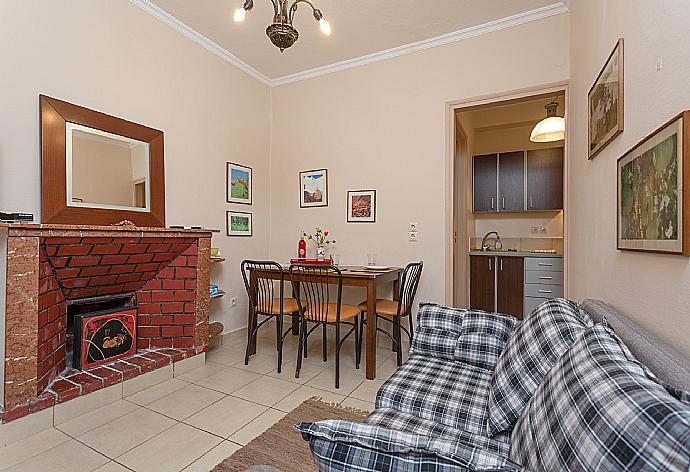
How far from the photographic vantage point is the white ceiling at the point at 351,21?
3068 millimetres

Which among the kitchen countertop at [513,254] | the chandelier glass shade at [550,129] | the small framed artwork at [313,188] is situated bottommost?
the kitchen countertop at [513,254]

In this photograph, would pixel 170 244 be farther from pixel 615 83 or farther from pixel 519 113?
pixel 519 113

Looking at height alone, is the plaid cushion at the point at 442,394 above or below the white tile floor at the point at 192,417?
above

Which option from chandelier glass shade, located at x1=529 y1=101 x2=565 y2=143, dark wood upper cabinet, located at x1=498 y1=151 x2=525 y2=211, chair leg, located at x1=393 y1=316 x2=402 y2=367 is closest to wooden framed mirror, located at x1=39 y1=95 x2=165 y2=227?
chair leg, located at x1=393 y1=316 x2=402 y2=367

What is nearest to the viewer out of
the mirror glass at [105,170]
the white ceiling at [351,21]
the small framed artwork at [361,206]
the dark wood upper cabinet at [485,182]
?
the mirror glass at [105,170]

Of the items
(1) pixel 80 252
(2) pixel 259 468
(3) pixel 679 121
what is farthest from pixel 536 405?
(1) pixel 80 252

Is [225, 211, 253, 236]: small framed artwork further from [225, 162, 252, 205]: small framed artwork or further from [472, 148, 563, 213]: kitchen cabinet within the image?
[472, 148, 563, 213]: kitchen cabinet

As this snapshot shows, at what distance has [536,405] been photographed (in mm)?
1025

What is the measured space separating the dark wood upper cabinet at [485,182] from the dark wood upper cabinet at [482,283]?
0.83m

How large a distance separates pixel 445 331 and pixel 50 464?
6.99 ft

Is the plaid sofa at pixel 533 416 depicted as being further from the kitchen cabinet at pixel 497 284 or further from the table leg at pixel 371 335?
the kitchen cabinet at pixel 497 284

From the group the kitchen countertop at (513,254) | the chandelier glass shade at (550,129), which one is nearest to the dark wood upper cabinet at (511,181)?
the kitchen countertop at (513,254)

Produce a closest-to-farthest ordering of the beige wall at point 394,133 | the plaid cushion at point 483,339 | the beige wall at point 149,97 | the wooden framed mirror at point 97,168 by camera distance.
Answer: the plaid cushion at point 483,339
the beige wall at point 149,97
the wooden framed mirror at point 97,168
the beige wall at point 394,133

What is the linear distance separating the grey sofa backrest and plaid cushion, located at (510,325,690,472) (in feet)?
0.27
